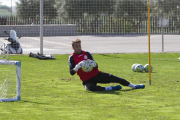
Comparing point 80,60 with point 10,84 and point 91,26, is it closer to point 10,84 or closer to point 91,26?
point 10,84

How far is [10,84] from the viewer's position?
8391 millimetres

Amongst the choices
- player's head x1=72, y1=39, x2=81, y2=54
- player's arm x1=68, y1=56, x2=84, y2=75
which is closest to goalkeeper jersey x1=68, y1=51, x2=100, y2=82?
player's arm x1=68, y1=56, x2=84, y2=75

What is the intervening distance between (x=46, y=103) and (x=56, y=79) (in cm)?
338

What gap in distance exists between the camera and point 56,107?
19.1ft

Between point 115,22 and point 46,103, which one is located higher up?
point 115,22

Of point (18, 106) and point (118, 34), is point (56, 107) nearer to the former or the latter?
point (18, 106)

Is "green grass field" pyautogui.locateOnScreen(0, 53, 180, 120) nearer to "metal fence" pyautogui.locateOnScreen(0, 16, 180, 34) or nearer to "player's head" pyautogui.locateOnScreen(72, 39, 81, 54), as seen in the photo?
"player's head" pyautogui.locateOnScreen(72, 39, 81, 54)

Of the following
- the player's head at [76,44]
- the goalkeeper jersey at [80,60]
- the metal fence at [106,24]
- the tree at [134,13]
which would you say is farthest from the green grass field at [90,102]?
the tree at [134,13]

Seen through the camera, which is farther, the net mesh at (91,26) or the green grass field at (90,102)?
the net mesh at (91,26)

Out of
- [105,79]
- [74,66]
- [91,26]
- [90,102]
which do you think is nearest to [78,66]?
[74,66]

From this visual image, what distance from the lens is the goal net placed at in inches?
253

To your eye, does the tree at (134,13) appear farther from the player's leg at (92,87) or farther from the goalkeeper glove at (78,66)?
the goalkeeper glove at (78,66)

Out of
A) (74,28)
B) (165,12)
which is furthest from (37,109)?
(165,12)

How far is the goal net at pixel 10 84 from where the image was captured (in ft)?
21.0
